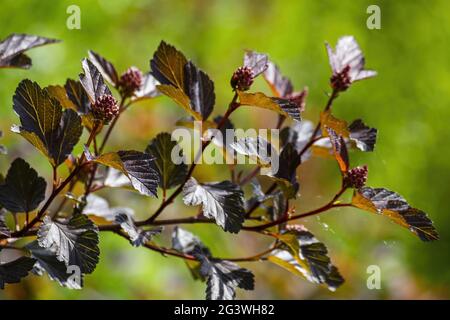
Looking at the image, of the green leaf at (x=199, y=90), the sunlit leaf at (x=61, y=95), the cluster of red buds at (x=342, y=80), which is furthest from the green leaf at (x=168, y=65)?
the cluster of red buds at (x=342, y=80)

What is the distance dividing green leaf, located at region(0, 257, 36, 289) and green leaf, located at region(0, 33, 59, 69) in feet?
0.81

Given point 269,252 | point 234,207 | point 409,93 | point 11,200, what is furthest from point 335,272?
point 409,93

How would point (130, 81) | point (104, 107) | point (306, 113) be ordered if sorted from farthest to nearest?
point (306, 113) → point (130, 81) → point (104, 107)

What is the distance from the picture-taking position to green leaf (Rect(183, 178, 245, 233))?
730mm

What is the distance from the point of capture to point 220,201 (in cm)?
76

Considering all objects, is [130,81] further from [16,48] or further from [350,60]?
[350,60]

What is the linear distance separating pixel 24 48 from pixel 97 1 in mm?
1962

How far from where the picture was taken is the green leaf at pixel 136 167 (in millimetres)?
676

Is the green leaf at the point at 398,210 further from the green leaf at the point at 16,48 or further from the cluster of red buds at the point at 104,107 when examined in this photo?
the green leaf at the point at 16,48

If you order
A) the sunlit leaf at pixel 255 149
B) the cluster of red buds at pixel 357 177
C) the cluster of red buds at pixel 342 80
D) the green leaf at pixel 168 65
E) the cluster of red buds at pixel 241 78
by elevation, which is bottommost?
the cluster of red buds at pixel 357 177

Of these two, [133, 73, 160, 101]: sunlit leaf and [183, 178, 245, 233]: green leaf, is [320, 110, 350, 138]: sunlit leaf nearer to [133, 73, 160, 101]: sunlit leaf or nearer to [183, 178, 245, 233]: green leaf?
[183, 178, 245, 233]: green leaf

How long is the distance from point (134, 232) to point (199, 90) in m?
0.19

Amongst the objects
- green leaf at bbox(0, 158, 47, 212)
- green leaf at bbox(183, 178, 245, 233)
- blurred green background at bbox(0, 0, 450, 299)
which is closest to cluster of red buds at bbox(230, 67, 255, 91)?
green leaf at bbox(183, 178, 245, 233)

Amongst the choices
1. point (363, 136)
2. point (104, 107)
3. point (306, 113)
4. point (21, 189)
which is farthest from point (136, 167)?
point (306, 113)
